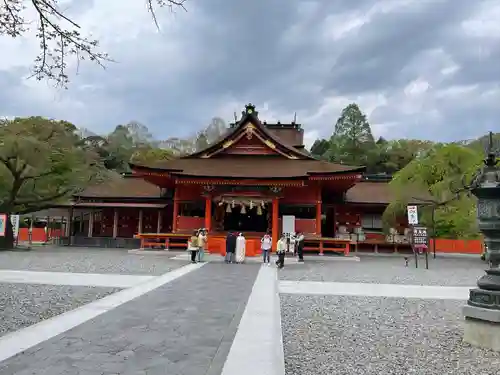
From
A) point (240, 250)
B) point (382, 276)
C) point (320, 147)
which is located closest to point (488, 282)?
point (382, 276)

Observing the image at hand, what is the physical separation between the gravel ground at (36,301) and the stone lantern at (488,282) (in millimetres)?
6410

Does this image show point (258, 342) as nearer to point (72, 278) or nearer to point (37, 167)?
point (72, 278)

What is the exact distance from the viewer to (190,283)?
1159 centimetres

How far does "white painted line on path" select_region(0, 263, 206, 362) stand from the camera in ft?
17.7

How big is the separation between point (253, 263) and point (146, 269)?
16.4 feet

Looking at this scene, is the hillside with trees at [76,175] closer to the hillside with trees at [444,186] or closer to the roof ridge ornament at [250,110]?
the hillside with trees at [444,186]

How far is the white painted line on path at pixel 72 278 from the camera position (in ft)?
36.9

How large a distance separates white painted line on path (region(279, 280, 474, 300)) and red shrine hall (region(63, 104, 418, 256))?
907 cm

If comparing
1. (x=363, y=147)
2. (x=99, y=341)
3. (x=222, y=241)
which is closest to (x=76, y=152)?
(x=222, y=241)

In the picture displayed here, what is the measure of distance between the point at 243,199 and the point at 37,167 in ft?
35.0

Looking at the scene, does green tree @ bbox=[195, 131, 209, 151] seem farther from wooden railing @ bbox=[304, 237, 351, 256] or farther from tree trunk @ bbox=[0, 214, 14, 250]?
wooden railing @ bbox=[304, 237, 351, 256]

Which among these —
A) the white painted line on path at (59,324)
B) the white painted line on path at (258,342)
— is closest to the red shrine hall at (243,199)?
the white painted line on path at (59,324)

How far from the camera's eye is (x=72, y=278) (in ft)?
40.0

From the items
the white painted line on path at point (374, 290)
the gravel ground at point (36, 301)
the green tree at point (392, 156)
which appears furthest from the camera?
the green tree at point (392, 156)
